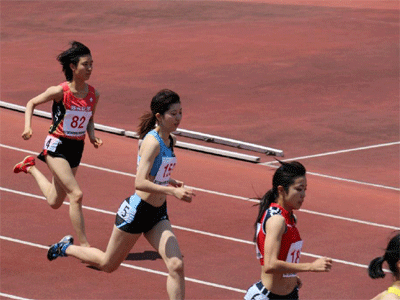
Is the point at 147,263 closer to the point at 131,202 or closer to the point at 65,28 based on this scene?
the point at 131,202

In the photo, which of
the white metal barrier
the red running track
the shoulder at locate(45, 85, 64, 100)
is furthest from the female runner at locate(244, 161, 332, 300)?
the white metal barrier

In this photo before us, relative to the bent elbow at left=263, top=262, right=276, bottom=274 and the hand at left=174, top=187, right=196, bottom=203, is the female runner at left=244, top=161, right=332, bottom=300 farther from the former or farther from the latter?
the hand at left=174, top=187, right=196, bottom=203

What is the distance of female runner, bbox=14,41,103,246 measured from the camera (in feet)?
33.1

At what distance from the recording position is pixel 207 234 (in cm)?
1148

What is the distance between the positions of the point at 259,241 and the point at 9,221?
5.89 meters

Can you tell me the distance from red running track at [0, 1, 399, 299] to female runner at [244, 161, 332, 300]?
3039 millimetres

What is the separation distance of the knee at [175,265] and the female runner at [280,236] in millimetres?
1501

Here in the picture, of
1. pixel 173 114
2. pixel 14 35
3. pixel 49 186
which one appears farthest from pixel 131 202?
pixel 14 35

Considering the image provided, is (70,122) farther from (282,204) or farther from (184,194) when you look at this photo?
(282,204)

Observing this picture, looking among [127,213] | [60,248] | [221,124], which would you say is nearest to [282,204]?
[127,213]

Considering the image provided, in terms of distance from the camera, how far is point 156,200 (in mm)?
8172

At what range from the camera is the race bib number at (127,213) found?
26.7 feet

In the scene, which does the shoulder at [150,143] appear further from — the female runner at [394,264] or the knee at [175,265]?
the female runner at [394,264]

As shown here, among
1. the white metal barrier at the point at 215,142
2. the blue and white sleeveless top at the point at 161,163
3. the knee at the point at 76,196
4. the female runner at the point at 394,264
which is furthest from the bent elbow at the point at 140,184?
the white metal barrier at the point at 215,142
